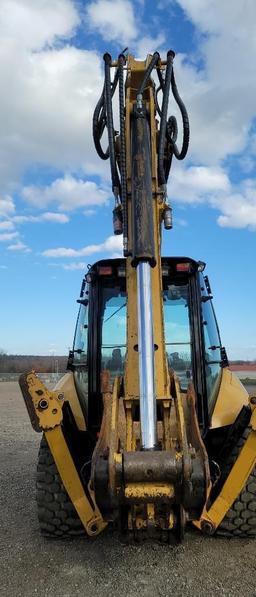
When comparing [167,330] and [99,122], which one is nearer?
[99,122]

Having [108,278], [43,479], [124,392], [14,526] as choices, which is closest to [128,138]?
[108,278]

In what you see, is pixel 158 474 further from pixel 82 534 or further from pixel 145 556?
pixel 82 534

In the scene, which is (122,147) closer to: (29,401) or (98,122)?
(98,122)

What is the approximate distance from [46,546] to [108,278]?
231cm

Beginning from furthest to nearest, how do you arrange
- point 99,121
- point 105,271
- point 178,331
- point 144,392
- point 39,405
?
1. point 105,271
2. point 178,331
3. point 99,121
4. point 39,405
5. point 144,392

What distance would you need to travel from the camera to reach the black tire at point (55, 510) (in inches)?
175

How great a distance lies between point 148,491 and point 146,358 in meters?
0.79

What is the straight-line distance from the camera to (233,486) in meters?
3.81

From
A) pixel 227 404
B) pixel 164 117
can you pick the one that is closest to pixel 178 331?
pixel 227 404

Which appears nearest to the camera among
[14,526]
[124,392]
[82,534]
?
[124,392]

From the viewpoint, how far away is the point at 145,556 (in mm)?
4199

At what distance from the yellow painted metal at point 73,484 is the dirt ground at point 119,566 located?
351 mm

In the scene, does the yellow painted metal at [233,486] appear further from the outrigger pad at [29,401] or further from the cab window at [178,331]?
the outrigger pad at [29,401]

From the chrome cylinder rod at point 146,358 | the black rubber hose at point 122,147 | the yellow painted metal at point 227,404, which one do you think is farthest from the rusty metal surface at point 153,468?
the black rubber hose at point 122,147
